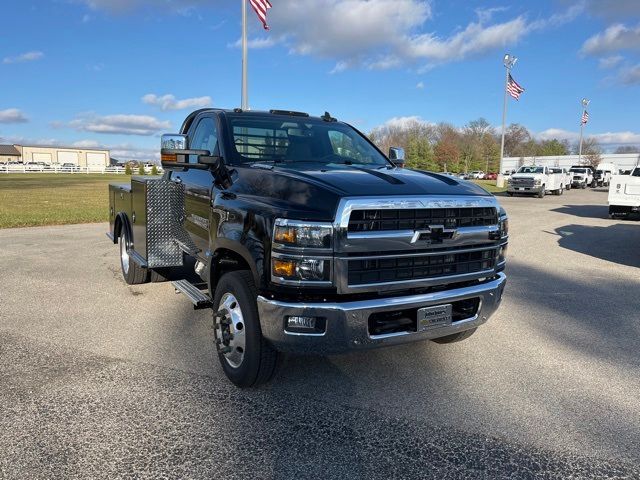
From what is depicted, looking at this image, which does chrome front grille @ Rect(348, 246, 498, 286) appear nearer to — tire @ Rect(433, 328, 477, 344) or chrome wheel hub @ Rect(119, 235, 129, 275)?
tire @ Rect(433, 328, 477, 344)

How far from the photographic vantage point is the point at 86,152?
148375 millimetres

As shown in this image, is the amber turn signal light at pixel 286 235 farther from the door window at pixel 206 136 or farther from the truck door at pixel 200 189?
the door window at pixel 206 136

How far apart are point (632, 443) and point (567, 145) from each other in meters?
126

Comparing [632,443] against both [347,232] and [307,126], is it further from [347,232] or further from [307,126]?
[307,126]

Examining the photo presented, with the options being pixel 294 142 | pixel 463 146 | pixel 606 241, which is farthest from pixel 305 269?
pixel 463 146

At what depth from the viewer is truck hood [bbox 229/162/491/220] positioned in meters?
3.14

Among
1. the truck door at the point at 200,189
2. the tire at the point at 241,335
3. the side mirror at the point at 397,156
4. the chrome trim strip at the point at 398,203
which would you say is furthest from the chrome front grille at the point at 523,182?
the tire at the point at 241,335

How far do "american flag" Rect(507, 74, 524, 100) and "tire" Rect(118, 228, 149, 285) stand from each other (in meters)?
32.6

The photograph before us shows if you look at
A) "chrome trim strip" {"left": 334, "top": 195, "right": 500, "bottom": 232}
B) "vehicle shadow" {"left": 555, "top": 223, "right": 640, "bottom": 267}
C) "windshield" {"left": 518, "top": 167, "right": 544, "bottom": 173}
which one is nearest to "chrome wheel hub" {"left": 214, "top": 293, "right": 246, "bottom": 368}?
"chrome trim strip" {"left": 334, "top": 195, "right": 500, "bottom": 232}

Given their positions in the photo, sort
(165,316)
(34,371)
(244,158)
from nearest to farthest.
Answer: (34,371)
(244,158)
(165,316)

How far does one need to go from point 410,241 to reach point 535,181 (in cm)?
2806

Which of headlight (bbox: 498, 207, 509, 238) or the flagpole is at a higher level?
the flagpole

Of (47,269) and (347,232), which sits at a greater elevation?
(347,232)

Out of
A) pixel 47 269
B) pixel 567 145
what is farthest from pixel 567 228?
pixel 567 145
